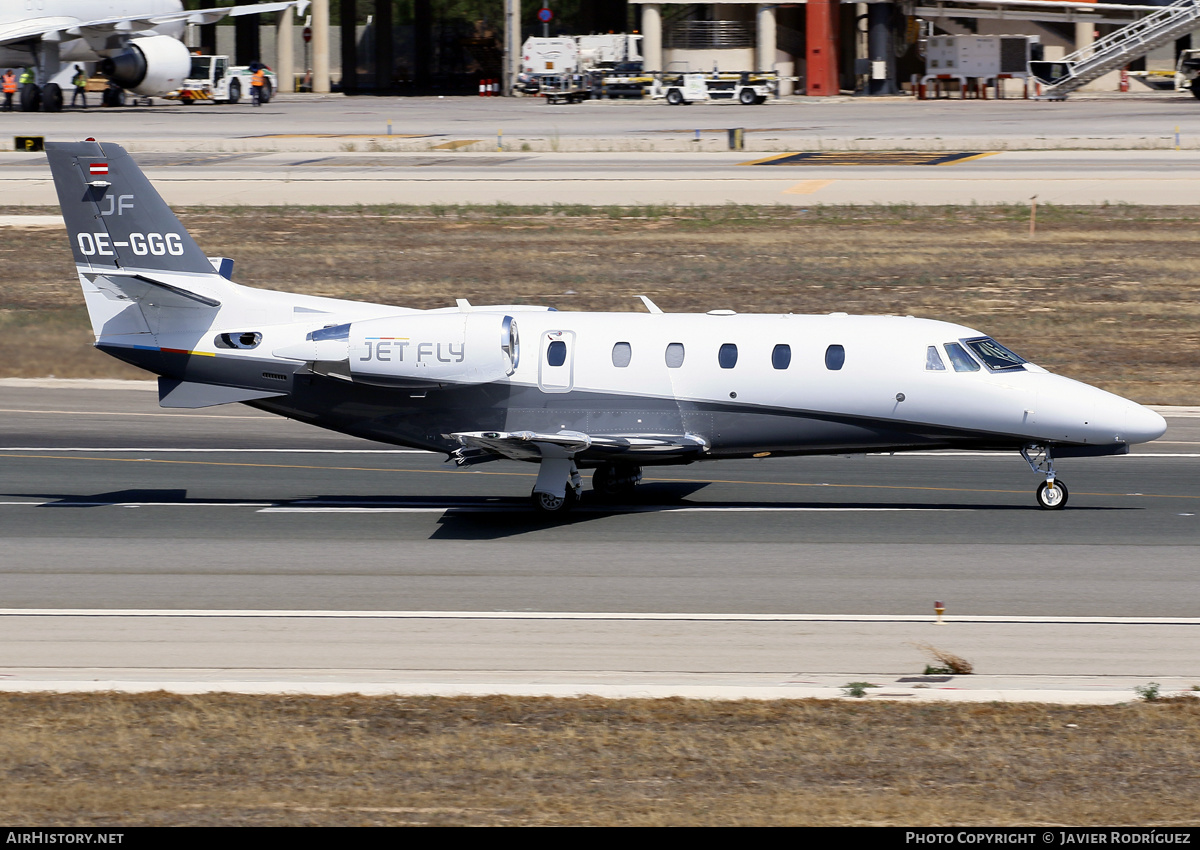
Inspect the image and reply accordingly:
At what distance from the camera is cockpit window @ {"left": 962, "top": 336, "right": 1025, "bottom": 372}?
830 inches

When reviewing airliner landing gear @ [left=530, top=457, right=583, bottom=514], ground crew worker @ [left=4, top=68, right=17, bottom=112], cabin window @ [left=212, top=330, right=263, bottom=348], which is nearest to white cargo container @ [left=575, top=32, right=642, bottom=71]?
ground crew worker @ [left=4, top=68, right=17, bottom=112]

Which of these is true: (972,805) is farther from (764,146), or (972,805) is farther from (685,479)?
(764,146)

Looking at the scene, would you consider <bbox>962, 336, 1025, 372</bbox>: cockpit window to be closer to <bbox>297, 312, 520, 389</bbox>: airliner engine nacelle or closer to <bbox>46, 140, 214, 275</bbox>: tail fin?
<bbox>297, 312, 520, 389</bbox>: airliner engine nacelle

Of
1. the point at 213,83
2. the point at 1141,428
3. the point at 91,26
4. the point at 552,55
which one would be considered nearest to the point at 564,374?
the point at 1141,428

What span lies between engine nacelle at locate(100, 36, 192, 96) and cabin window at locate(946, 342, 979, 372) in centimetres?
7197

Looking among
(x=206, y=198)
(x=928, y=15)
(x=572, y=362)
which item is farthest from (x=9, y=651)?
(x=928, y=15)

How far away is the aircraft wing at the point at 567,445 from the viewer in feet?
66.7

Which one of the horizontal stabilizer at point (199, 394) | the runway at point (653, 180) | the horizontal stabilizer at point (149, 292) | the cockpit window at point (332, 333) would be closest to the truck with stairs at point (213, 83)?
the runway at point (653, 180)

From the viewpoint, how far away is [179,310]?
21859 mm

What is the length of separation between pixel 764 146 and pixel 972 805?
198ft

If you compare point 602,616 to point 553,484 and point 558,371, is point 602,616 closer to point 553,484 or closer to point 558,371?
point 553,484

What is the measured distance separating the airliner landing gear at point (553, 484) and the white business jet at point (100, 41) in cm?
6105

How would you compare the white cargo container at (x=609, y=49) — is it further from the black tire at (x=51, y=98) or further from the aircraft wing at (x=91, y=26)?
the black tire at (x=51, y=98)

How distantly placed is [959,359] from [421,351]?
779 cm
